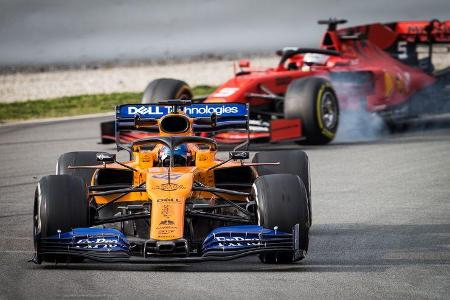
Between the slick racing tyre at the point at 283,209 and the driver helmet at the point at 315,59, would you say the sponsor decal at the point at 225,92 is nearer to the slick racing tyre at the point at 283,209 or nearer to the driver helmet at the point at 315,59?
the driver helmet at the point at 315,59

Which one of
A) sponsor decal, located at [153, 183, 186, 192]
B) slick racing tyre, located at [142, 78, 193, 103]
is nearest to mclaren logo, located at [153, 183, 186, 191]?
sponsor decal, located at [153, 183, 186, 192]

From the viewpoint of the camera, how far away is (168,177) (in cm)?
1027

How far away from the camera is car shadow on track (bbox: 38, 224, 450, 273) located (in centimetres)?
991

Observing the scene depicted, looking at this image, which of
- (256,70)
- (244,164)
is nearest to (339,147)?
(256,70)

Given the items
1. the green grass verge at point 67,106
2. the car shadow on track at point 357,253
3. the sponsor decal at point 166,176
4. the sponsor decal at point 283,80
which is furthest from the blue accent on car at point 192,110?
the green grass verge at point 67,106

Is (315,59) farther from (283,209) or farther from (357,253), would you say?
(283,209)

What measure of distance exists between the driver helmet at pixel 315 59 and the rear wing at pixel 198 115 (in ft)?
32.4

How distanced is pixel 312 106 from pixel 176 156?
346 inches

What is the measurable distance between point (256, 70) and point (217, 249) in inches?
492

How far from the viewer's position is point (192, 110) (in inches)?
485

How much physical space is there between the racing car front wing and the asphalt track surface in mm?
126

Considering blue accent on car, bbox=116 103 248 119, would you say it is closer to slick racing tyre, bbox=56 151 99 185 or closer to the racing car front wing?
slick racing tyre, bbox=56 151 99 185

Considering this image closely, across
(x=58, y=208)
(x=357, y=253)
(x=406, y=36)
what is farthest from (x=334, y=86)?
(x=58, y=208)

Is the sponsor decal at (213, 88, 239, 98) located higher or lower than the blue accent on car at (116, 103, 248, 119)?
lower
